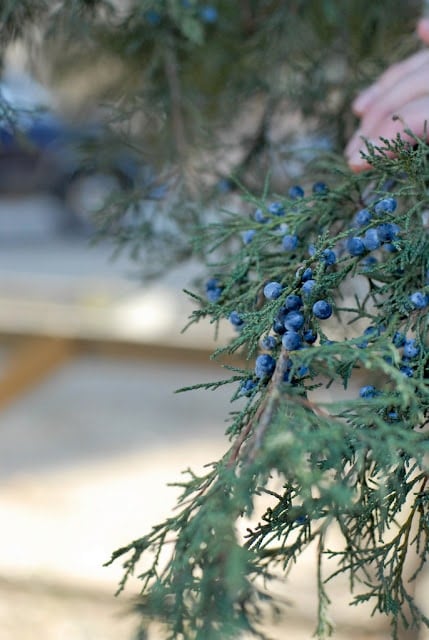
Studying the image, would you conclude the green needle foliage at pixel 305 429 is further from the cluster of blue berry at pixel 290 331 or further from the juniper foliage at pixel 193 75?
the juniper foliage at pixel 193 75

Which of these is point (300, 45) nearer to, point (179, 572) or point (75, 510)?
point (179, 572)

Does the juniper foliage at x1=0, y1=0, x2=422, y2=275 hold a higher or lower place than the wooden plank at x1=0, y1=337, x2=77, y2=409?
lower

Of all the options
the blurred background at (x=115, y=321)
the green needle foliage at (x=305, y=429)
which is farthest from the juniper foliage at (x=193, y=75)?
the green needle foliage at (x=305, y=429)

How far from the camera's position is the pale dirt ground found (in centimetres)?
175

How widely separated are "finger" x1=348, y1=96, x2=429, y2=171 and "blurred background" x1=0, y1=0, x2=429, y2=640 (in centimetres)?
11

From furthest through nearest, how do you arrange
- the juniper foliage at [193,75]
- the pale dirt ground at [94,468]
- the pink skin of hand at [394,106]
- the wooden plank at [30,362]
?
1. the wooden plank at [30,362]
2. the pale dirt ground at [94,468]
3. the juniper foliage at [193,75]
4. the pink skin of hand at [394,106]

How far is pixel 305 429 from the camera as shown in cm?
43

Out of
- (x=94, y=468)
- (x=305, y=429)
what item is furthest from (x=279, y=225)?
(x=94, y=468)

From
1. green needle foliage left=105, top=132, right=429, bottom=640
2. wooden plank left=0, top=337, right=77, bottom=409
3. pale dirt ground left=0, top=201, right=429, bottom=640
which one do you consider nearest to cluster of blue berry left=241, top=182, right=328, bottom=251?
green needle foliage left=105, top=132, right=429, bottom=640

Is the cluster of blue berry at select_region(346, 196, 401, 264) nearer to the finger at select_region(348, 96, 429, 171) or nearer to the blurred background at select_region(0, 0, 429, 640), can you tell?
the finger at select_region(348, 96, 429, 171)

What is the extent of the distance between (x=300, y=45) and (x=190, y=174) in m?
0.26

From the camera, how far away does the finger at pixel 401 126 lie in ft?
2.17

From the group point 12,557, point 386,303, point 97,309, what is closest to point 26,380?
point 97,309

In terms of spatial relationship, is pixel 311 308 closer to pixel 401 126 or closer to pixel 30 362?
pixel 401 126
